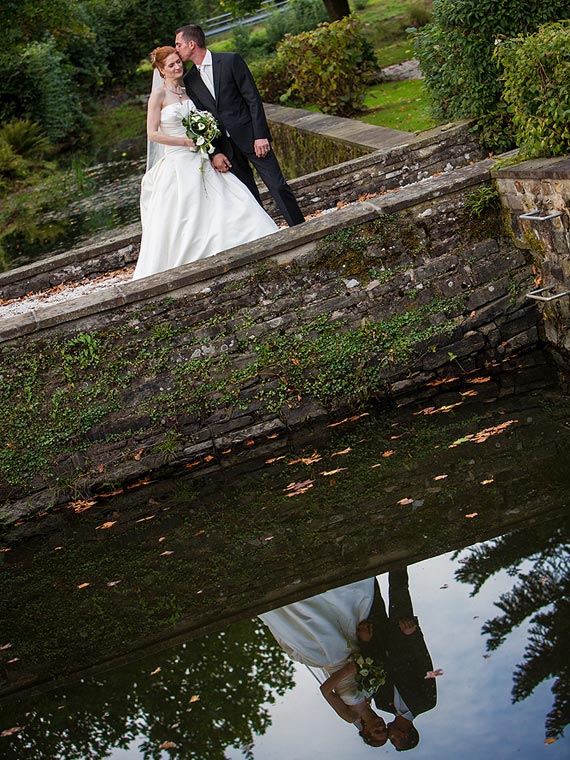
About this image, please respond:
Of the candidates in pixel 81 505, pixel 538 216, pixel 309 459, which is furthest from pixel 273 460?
pixel 538 216

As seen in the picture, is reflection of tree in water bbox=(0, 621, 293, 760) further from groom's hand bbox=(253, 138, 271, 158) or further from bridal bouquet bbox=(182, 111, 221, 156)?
bridal bouquet bbox=(182, 111, 221, 156)

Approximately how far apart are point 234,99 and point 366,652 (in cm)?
620

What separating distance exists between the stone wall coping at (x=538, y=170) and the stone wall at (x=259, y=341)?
0.33 metres

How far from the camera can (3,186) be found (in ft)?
94.4

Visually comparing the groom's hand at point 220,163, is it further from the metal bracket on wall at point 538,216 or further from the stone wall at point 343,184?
the metal bracket on wall at point 538,216

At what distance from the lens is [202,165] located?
9.58 meters

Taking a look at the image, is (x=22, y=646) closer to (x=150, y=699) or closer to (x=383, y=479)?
(x=150, y=699)

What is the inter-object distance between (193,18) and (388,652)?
5345cm

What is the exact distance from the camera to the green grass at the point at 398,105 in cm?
1505

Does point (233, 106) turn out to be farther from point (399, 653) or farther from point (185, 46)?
point (399, 653)

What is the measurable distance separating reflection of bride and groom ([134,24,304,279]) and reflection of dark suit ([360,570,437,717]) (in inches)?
187

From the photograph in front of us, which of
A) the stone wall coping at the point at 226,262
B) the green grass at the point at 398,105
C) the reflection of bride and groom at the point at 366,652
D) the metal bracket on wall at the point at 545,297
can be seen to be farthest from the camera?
the green grass at the point at 398,105

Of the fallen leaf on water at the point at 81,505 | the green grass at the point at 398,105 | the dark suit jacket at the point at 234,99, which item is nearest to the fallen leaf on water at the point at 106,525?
the fallen leaf on water at the point at 81,505

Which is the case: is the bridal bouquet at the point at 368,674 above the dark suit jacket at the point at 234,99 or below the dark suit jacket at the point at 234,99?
below
